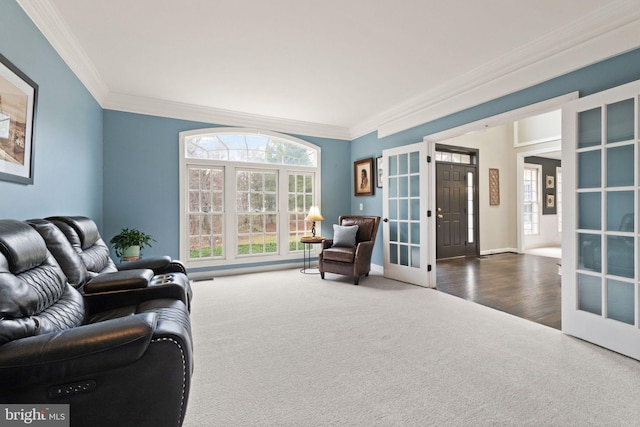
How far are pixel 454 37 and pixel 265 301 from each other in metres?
3.33

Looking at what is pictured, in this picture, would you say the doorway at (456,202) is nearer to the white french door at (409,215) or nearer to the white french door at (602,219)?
the white french door at (409,215)

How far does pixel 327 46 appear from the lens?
2926 mm

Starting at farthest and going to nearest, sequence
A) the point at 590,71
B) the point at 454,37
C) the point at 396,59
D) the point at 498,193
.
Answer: the point at 498,193 < the point at 396,59 < the point at 454,37 < the point at 590,71

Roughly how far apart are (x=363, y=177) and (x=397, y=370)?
A: 4.00m

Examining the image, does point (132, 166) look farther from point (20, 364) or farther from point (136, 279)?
point (20, 364)

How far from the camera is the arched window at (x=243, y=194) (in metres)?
4.80

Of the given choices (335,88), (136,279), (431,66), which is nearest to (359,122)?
(335,88)

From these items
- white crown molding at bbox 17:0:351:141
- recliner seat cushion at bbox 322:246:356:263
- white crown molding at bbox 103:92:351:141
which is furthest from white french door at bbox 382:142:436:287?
white crown molding at bbox 17:0:351:141

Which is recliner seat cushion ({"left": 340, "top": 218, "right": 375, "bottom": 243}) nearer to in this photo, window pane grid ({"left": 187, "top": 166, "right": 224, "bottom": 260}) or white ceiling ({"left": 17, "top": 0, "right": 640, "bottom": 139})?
white ceiling ({"left": 17, "top": 0, "right": 640, "bottom": 139})

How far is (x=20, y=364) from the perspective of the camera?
1.07 metres

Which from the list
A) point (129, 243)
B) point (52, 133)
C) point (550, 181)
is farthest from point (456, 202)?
point (52, 133)

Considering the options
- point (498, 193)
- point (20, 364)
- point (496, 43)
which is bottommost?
point (20, 364)

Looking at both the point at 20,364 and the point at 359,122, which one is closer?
the point at 20,364

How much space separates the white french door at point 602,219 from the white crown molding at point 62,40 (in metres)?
4.22
